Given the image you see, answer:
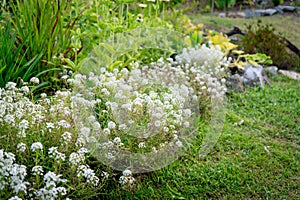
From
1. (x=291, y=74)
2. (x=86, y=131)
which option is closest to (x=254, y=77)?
(x=291, y=74)

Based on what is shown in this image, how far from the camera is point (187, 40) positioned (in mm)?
4965

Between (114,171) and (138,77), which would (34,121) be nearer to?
(114,171)

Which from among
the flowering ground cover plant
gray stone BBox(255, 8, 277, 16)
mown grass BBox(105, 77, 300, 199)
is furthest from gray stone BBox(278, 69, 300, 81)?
gray stone BBox(255, 8, 277, 16)

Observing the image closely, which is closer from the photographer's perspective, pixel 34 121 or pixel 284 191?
pixel 34 121

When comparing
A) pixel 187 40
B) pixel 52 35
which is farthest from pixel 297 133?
pixel 52 35

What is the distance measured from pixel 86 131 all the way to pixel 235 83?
8.65 ft

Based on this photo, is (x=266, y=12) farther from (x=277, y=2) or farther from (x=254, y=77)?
(x=254, y=77)

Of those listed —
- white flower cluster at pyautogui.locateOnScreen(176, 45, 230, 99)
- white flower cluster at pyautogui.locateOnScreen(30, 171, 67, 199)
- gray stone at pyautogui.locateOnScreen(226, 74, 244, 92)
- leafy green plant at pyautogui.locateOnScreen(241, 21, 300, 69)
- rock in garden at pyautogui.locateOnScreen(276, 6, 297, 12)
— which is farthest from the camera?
rock in garden at pyautogui.locateOnScreen(276, 6, 297, 12)

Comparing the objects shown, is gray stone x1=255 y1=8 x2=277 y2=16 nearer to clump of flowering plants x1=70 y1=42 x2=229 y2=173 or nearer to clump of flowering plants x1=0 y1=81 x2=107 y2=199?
clump of flowering plants x1=70 y1=42 x2=229 y2=173

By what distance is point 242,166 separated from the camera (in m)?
3.39

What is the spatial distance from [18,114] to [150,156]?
0.93m

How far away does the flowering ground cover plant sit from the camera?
2.37 metres

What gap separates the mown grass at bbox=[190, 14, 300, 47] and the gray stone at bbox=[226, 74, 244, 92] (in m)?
2.70

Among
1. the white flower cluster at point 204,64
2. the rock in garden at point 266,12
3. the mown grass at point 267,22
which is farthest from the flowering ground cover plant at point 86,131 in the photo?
the rock in garden at point 266,12
